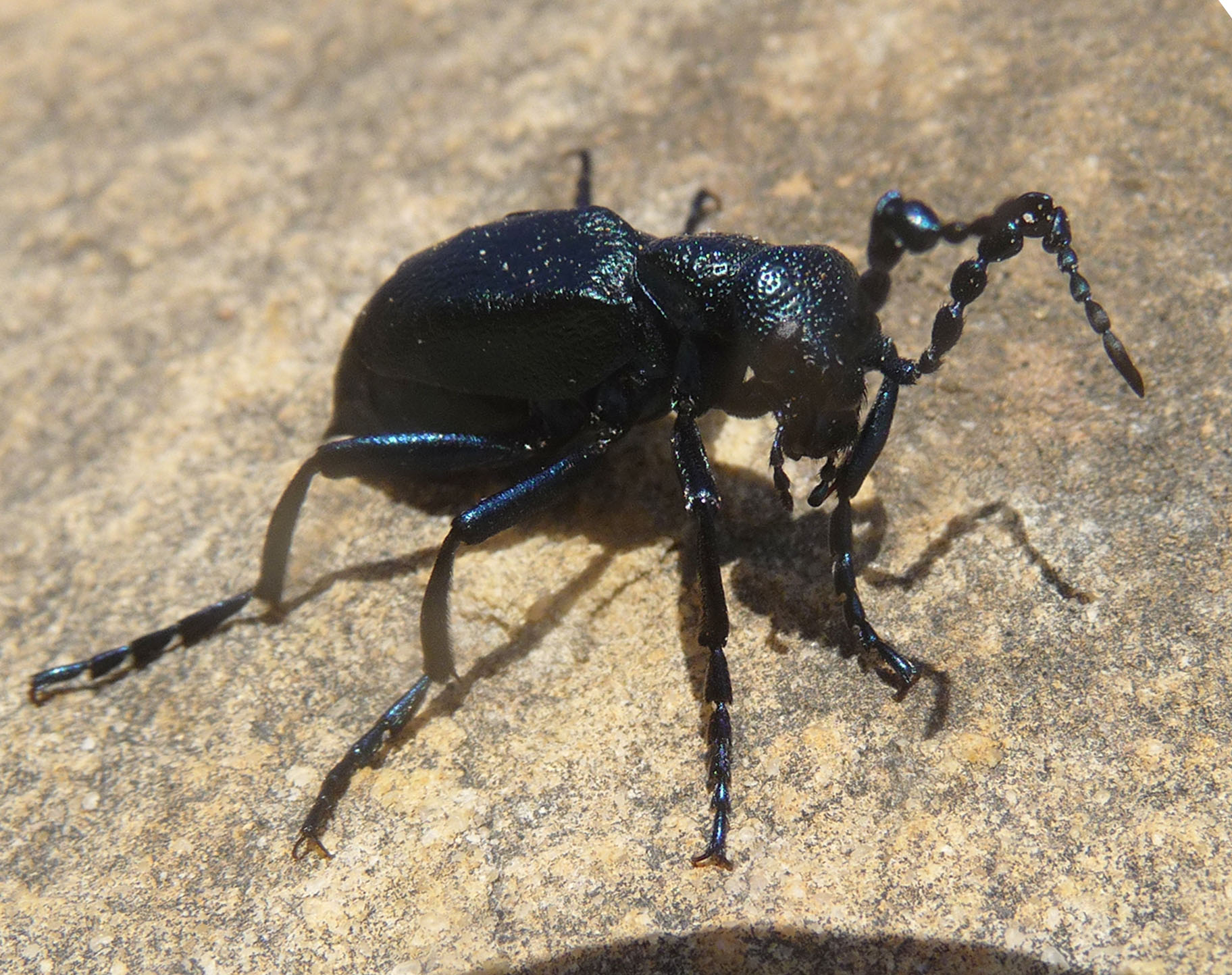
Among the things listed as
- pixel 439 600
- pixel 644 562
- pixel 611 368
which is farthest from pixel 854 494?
pixel 439 600

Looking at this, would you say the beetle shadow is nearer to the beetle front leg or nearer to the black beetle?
the black beetle

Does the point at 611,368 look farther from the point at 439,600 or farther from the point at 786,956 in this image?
the point at 786,956

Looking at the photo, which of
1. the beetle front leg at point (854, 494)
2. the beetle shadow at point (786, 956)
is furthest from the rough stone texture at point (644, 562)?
the beetle front leg at point (854, 494)

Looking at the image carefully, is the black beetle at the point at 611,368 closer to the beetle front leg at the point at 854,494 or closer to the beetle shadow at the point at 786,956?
the beetle front leg at the point at 854,494

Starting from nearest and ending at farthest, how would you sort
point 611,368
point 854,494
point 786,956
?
point 786,956
point 854,494
point 611,368

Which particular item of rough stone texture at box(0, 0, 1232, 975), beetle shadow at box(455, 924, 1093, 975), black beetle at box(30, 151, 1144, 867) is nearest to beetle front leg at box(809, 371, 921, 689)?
black beetle at box(30, 151, 1144, 867)

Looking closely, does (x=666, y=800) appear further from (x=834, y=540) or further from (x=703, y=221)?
(x=703, y=221)
